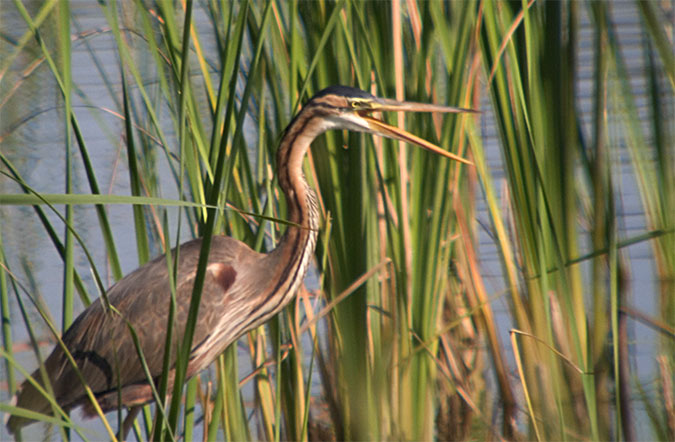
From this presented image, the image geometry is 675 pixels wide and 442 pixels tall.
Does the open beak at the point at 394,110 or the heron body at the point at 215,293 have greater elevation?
the open beak at the point at 394,110

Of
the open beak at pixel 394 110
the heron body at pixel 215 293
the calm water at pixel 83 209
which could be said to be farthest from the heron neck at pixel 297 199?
the calm water at pixel 83 209

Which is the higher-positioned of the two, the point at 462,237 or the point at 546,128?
the point at 546,128

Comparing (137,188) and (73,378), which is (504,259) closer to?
(137,188)

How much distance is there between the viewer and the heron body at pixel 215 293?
192cm

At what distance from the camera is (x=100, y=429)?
104 inches

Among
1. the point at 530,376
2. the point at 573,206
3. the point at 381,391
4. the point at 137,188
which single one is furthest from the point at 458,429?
the point at 137,188

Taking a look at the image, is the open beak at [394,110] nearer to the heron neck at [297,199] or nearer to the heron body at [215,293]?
the heron body at [215,293]

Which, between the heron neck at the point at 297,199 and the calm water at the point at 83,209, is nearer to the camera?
the heron neck at the point at 297,199

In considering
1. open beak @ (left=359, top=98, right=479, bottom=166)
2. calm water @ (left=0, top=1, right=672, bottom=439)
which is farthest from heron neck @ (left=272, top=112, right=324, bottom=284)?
calm water @ (left=0, top=1, right=672, bottom=439)

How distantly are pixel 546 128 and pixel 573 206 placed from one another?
0.66ft

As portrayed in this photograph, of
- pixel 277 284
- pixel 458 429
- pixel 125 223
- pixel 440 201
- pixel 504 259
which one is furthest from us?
pixel 125 223

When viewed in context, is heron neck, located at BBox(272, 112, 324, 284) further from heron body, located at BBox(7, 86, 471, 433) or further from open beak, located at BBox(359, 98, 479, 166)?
open beak, located at BBox(359, 98, 479, 166)

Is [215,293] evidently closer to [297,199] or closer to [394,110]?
[297,199]

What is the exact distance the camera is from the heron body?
1.92 metres
